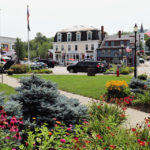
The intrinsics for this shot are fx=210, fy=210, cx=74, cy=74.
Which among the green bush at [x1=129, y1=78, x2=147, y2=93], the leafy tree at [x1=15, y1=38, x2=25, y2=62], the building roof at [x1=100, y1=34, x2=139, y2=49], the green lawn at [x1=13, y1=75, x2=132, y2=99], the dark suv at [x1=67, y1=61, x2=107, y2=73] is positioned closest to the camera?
the green bush at [x1=129, y1=78, x2=147, y2=93]

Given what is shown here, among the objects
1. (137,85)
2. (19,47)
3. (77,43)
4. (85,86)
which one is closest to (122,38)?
(77,43)

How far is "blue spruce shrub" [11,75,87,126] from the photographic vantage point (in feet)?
15.4

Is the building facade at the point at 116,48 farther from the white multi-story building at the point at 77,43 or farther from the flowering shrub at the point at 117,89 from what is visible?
the flowering shrub at the point at 117,89

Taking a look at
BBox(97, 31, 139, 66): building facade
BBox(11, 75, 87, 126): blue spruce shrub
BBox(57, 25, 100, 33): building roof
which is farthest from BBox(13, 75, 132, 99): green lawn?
BBox(57, 25, 100, 33): building roof

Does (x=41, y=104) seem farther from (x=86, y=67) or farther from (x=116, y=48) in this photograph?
(x=116, y=48)

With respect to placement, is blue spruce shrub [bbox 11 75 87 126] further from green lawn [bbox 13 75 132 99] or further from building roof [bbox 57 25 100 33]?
building roof [bbox 57 25 100 33]

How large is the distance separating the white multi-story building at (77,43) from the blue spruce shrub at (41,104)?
5445 cm

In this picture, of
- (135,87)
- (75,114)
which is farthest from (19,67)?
(75,114)

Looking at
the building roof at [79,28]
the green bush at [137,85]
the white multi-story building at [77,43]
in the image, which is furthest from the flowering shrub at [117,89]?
the building roof at [79,28]

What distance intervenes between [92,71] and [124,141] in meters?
19.0

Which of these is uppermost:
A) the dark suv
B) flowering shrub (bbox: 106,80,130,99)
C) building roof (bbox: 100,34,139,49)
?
building roof (bbox: 100,34,139,49)

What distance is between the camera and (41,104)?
466cm

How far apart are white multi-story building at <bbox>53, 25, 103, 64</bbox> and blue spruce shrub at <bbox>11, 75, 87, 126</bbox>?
179ft

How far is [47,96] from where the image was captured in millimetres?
4906
